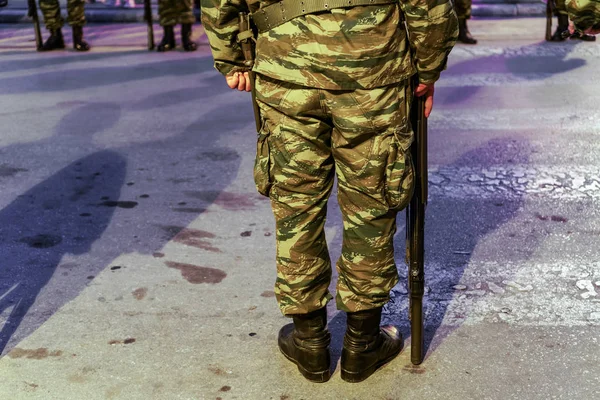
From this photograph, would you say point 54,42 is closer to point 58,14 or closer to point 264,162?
point 58,14

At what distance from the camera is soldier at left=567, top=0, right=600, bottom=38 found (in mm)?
2690

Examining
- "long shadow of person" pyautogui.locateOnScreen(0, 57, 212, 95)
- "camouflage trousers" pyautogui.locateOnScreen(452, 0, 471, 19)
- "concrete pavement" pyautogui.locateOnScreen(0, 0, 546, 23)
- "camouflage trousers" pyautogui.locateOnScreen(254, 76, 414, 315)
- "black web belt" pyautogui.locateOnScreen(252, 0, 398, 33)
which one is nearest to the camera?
"black web belt" pyautogui.locateOnScreen(252, 0, 398, 33)

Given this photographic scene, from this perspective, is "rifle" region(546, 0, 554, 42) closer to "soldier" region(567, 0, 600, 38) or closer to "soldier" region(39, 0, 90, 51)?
"soldier" region(39, 0, 90, 51)

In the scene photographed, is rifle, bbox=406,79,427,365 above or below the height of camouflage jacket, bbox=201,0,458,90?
below

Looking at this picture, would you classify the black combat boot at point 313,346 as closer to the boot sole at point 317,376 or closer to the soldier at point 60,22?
the boot sole at point 317,376

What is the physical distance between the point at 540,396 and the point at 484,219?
164cm

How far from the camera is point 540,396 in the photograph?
9.21 feet

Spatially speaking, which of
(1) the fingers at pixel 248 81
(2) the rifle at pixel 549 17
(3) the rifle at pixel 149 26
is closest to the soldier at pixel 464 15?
(2) the rifle at pixel 549 17

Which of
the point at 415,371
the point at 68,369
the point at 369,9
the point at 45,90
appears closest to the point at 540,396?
the point at 415,371

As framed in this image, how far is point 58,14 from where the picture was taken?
9.77 m

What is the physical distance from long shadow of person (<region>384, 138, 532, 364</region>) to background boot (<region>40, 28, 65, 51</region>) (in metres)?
6.04

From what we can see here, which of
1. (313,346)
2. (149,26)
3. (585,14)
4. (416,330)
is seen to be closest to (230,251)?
(313,346)

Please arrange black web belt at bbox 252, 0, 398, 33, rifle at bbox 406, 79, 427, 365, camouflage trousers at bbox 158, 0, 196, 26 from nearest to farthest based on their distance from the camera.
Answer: black web belt at bbox 252, 0, 398, 33, rifle at bbox 406, 79, 427, 365, camouflage trousers at bbox 158, 0, 196, 26

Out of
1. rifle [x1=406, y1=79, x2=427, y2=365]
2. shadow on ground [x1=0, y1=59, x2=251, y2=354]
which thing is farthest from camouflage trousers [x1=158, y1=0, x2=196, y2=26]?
rifle [x1=406, y1=79, x2=427, y2=365]
